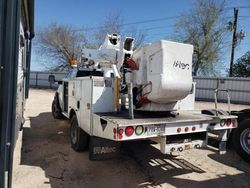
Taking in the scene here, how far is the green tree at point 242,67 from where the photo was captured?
28344 millimetres

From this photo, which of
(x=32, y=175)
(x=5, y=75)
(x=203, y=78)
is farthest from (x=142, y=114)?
(x=203, y=78)

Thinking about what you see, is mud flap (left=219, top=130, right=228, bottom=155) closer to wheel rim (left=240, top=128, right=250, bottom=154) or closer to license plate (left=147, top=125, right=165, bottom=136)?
wheel rim (left=240, top=128, right=250, bottom=154)

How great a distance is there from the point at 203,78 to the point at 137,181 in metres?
18.7

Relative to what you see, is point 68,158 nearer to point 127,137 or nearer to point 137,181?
point 137,181

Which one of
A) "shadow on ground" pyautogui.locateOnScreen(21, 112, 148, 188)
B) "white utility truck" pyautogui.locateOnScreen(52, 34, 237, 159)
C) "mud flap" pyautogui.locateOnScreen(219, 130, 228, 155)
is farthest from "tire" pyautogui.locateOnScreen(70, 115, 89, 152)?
"mud flap" pyautogui.locateOnScreen(219, 130, 228, 155)

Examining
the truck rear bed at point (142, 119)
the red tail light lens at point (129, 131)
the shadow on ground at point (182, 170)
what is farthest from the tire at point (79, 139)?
the red tail light lens at point (129, 131)

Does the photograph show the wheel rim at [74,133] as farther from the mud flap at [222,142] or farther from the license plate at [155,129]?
the mud flap at [222,142]

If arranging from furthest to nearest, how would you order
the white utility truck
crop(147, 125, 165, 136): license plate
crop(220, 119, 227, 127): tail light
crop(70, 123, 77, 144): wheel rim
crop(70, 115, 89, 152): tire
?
crop(70, 123, 77, 144): wheel rim
crop(70, 115, 89, 152): tire
crop(220, 119, 227, 127): tail light
the white utility truck
crop(147, 125, 165, 136): license plate

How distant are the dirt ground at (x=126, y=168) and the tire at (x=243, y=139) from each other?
0.21 m

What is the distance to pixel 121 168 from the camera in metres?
5.23

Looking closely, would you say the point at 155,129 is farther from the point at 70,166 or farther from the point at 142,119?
the point at 70,166

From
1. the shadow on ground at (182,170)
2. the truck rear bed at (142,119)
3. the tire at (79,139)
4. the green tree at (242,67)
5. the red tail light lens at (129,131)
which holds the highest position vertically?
the green tree at (242,67)

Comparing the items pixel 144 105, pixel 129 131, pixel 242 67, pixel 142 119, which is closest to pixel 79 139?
pixel 144 105

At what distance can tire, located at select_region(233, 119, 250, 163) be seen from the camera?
5.93m
